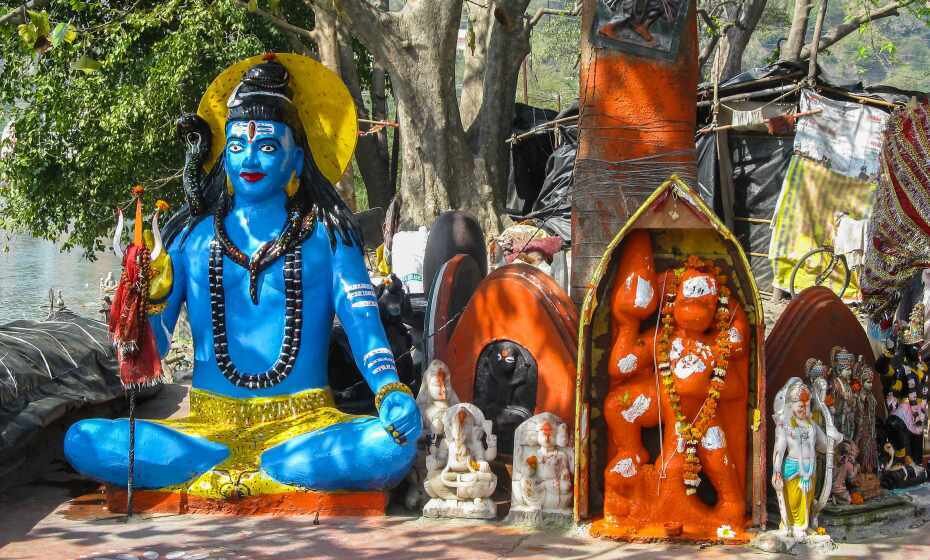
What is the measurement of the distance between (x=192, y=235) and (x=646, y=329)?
2375 millimetres

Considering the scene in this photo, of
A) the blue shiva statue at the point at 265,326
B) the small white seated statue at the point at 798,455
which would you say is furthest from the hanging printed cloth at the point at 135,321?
the small white seated statue at the point at 798,455

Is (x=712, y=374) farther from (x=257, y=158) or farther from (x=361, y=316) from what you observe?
(x=257, y=158)

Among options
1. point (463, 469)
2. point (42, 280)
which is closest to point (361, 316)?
point (463, 469)

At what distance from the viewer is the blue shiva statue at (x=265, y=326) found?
5164 mm

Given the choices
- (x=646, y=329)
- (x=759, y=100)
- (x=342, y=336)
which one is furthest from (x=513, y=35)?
(x=646, y=329)

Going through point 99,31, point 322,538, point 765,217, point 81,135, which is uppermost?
point 99,31

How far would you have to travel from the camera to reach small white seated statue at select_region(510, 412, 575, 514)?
4.88 m

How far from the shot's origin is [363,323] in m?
5.39

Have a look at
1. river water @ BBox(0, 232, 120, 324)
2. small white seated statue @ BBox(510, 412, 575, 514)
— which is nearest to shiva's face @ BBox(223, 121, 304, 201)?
small white seated statue @ BBox(510, 412, 575, 514)

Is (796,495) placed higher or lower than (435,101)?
lower

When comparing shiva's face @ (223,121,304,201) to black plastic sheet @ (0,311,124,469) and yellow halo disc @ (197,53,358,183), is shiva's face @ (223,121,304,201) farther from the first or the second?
black plastic sheet @ (0,311,124,469)

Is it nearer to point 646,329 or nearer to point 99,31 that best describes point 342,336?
point 646,329

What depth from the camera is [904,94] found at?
37.0 ft

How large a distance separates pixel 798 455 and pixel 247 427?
259 cm
